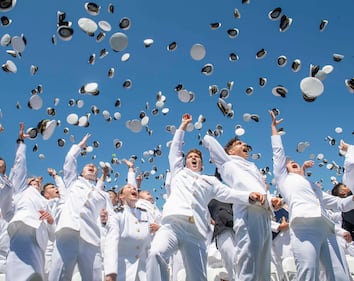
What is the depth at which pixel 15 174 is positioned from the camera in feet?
22.1

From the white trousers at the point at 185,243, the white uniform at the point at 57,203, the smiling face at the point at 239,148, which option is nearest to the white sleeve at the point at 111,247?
the white uniform at the point at 57,203

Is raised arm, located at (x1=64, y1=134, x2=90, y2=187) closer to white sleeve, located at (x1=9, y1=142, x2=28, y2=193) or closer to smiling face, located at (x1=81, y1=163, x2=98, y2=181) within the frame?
smiling face, located at (x1=81, y1=163, x2=98, y2=181)

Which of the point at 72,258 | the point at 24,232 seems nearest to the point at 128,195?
the point at 72,258

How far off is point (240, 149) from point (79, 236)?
2790 millimetres

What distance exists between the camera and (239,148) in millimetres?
6012

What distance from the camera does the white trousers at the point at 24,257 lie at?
6.07 m

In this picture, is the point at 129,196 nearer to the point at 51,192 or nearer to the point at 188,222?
the point at 51,192

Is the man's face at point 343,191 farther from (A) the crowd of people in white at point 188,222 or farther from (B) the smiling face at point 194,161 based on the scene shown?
(B) the smiling face at point 194,161

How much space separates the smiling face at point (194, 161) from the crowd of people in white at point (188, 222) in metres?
0.02

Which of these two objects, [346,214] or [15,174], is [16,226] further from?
[346,214]

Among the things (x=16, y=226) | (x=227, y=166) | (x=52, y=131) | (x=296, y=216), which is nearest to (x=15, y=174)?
(x=16, y=226)

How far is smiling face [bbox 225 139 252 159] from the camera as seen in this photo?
19.6 ft

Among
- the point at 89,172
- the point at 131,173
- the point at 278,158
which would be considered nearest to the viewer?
the point at 278,158

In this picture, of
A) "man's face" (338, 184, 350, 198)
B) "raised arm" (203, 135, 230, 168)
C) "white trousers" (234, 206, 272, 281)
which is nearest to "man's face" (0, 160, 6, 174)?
"raised arm" (203, 135, 230, 168)
